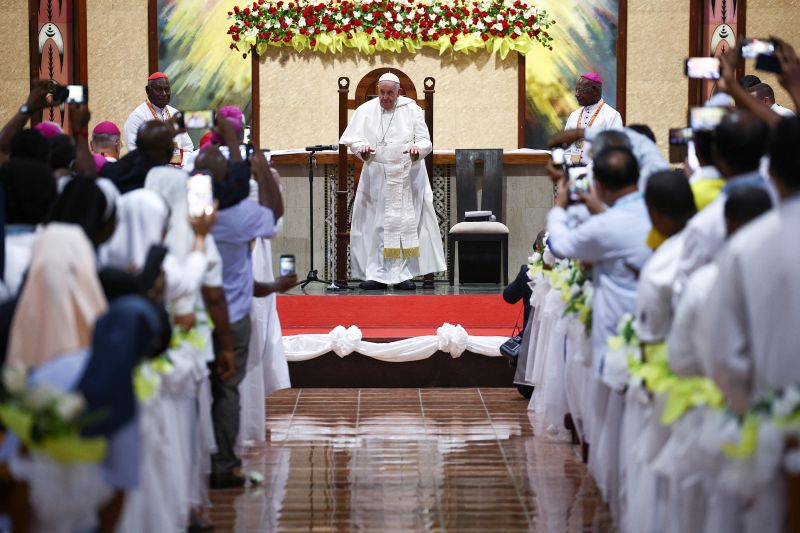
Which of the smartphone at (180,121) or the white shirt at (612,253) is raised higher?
the smartphone at (180,121)

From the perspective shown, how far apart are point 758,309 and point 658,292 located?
3.40ft

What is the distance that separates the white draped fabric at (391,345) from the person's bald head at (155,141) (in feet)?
13.1

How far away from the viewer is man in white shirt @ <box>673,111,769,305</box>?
3945mm

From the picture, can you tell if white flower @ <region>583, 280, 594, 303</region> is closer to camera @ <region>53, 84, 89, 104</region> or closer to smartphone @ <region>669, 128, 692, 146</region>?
smartphone @ <region>669, 128, 692, 146</region>

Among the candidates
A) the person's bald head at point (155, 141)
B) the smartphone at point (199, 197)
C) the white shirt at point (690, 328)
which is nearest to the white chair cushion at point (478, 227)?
the person's bald head at point (155, 141)

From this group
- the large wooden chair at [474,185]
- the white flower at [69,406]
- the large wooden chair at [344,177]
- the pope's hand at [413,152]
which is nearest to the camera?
the white flower at [69,406]

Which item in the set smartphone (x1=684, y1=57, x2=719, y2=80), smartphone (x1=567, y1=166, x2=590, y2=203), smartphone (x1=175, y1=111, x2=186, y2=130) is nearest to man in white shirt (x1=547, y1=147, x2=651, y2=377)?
smartphone (x1=567, y1=166, x2=590, y2=203)

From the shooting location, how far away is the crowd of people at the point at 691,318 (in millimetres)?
3186

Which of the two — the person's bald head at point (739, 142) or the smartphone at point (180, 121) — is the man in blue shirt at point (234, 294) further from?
the person's bald head at point (739, 142)

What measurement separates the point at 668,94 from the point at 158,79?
6678mm

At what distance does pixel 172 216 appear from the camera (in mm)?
4926

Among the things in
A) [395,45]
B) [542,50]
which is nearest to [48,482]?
[395,45]

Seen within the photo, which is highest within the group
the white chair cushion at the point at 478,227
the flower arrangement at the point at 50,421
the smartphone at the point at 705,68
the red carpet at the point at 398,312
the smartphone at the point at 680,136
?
the smartphone at the point at 705,68

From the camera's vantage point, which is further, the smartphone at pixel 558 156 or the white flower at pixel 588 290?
the smartphone at pixel 558 156
